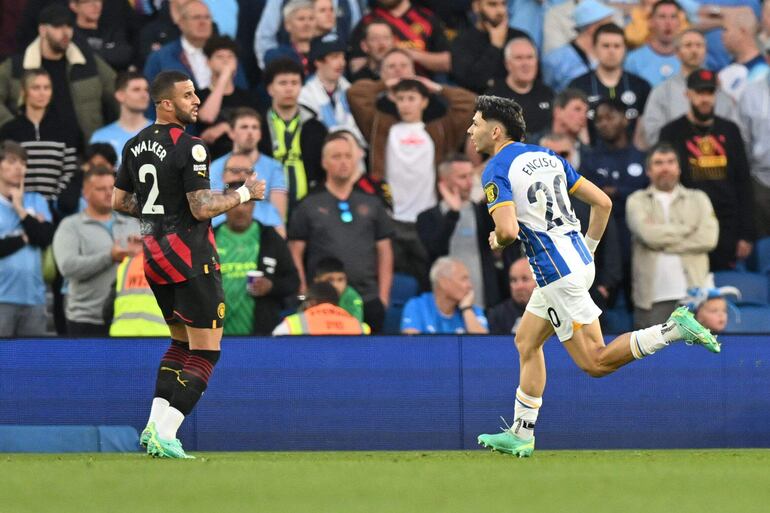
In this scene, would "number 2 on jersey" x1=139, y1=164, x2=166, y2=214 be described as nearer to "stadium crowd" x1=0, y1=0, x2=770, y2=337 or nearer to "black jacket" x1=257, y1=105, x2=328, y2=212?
"stadium crowd" x1=0, y1=0, x2=770, y2=337

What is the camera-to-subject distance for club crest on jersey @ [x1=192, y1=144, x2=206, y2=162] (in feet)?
25.9

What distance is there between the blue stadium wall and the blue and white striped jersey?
1.97 m

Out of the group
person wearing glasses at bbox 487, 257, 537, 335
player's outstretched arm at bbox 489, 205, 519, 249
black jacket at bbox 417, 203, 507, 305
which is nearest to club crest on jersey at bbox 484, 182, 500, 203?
player's outstretched arm at bbox 489, 205, 519, 249

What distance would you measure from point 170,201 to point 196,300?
584mm

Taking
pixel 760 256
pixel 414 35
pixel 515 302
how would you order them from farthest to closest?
pixel 414 35
pixel 760 256
pixel 515 302

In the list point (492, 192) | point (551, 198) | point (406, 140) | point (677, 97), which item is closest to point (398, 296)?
point (406, 140)

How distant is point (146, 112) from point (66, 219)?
1.78m

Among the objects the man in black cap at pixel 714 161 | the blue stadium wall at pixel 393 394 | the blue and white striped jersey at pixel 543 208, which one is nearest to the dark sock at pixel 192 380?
Result: the blue stadium wall at pixel 393 394

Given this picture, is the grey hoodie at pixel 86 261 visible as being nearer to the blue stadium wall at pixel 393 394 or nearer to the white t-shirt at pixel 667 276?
the blue stadium wall at pixel 393 394

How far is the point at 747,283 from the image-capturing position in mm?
12617

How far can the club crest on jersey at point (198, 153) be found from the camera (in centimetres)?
789

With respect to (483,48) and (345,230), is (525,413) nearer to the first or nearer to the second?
(345,230)

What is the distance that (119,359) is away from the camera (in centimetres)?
988

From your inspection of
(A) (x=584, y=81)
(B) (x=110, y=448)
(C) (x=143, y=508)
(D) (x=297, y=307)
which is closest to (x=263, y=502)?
(C) (x=143, y=508)
